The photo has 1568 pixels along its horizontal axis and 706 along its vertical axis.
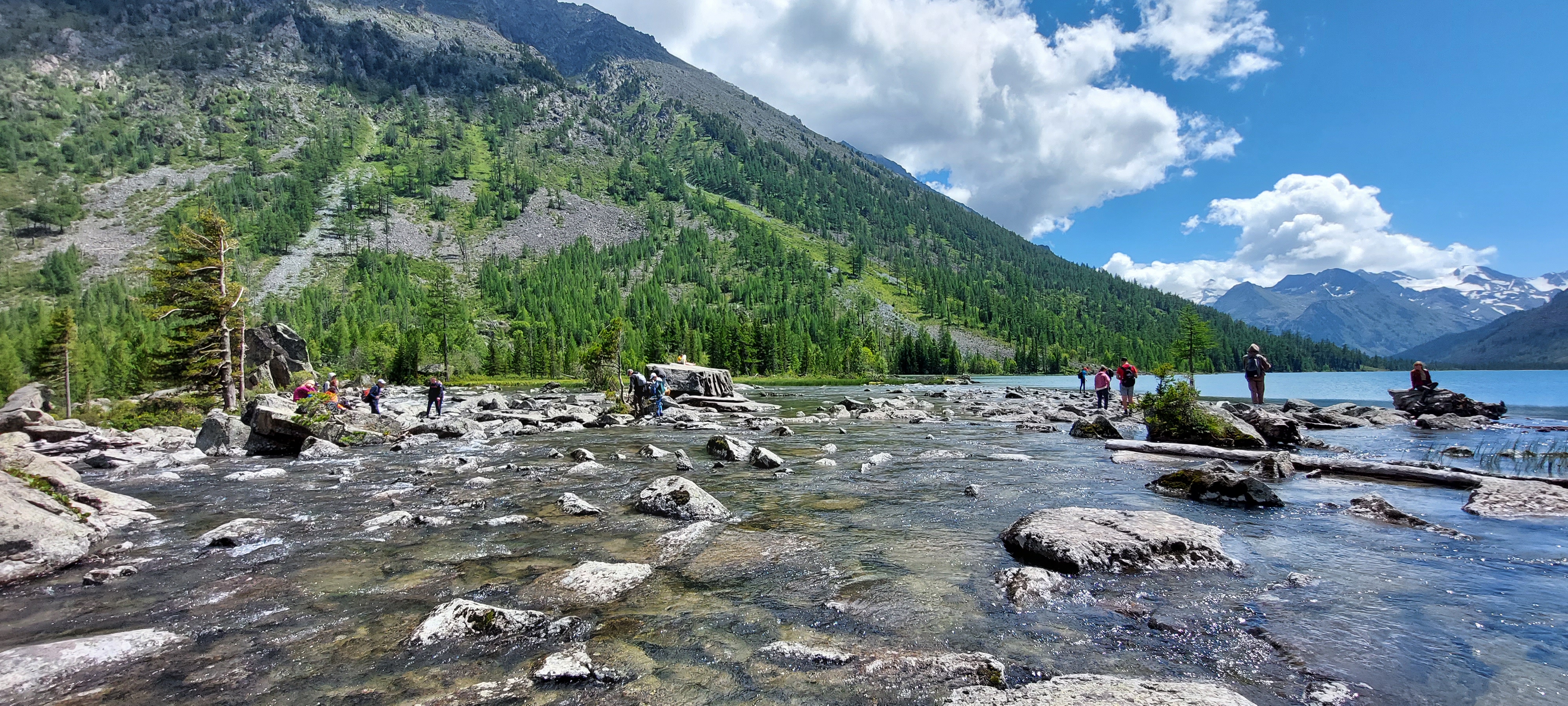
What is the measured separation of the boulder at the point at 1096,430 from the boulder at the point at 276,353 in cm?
6344

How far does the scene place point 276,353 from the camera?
56.6 m

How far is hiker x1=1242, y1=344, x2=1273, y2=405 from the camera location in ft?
89.7

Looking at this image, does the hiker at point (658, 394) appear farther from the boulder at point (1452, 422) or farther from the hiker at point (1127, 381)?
the boulder at point (1452, 422)

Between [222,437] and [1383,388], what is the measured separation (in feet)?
386

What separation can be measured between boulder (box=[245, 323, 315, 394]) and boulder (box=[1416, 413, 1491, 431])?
7780cm

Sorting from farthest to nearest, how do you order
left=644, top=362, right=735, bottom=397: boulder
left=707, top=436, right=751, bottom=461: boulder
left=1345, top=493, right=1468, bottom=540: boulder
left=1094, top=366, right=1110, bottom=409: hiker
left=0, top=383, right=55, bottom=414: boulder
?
left=644, top=362, right=735, bottom=397: boulder < left=0, top=383, right=55, bottom=414: boulder < left=1094, top=366, right=1110, bottom=409: hiker < left=707, top=436, right=751, bottom=461: boulder < left=1345, top=493, right=1468, bottom=540: boulder

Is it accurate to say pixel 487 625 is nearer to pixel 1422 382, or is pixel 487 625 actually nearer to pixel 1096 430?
pixel 1096 430

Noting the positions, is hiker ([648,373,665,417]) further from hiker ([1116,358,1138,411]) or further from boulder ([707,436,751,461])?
hiker ([1116,358,1138,411])

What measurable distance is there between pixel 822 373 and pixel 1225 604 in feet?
426

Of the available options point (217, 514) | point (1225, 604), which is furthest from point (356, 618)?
point (1225, 604)

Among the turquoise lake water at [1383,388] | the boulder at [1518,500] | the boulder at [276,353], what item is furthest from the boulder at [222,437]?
the turquoise lake water at [1383,388]

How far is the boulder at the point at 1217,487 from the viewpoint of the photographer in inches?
432

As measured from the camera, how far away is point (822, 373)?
136 meters

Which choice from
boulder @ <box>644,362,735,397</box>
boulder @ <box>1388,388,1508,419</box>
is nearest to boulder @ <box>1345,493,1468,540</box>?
boulder @ <box>1388,388,1508,419</box>
